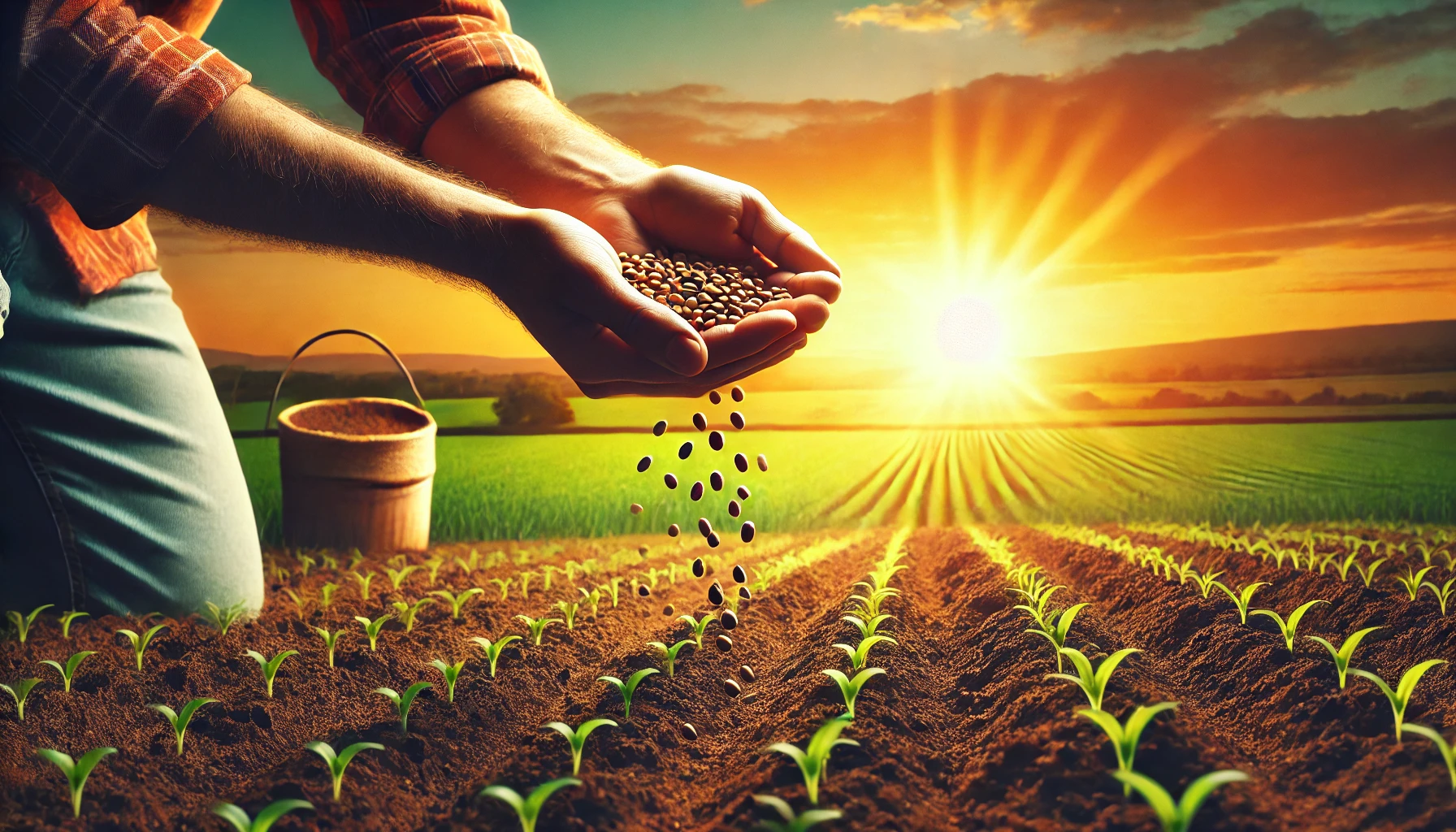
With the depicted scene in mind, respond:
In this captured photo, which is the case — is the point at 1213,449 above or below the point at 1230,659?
above

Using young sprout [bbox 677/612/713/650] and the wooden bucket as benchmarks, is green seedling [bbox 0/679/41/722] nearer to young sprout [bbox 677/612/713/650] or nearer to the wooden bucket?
young sprout [bbox 677/612/713/650]

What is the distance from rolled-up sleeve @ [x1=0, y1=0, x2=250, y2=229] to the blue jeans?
32.4 inches

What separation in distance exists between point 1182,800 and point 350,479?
3071mm

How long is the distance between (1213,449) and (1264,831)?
371cm

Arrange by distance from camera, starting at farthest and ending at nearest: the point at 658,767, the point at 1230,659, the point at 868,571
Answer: the point at 868,571 < the point at 1230,659 < the point at 658,767

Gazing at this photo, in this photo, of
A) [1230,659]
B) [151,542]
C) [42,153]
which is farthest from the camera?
[151,542]

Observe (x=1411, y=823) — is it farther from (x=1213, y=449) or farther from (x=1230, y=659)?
(x=1213, y=449)

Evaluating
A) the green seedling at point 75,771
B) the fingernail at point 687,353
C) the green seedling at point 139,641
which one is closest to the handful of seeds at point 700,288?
the fingernail at point 687,353

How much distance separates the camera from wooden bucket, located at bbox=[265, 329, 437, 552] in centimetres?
332

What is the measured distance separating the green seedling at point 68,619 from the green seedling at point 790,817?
200cm

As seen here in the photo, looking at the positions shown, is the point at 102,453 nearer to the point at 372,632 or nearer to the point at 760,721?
the point at 372,632

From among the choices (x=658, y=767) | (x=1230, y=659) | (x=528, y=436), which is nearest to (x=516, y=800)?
(x=658, y=767)

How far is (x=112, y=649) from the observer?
207cm

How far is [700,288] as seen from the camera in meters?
1.97
